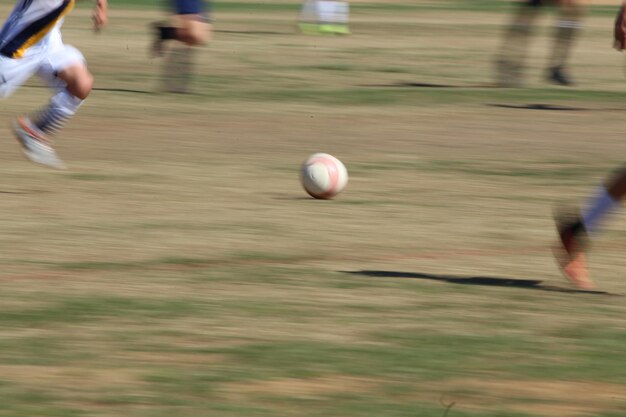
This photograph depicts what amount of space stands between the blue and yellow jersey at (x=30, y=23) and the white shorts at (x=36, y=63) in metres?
0.05

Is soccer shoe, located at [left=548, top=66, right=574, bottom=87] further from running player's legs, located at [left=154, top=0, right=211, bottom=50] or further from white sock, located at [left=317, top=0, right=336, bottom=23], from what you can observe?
white sock, located at [left=317, top=0, right=336, bottom=23]

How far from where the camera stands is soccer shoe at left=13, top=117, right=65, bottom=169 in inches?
408

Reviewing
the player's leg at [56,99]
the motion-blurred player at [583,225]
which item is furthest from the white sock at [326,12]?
the motion-blurred player at [583,225]

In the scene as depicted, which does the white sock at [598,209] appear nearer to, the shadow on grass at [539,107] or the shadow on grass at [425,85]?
the shadow on grass at [539,107]

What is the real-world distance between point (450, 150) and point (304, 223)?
3.70 metres

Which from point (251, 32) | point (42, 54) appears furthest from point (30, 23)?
point (251, 32)

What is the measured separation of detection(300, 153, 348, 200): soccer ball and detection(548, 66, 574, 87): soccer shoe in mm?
8099

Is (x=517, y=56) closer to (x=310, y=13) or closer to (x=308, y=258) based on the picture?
(x=310, y=13)

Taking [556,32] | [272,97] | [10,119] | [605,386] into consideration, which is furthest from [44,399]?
[556,32]

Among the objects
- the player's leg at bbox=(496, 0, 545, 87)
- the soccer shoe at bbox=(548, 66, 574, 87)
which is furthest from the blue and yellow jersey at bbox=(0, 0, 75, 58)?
the soccer shoe at bbox=(548, 66, 574, 87)

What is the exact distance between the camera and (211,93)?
1620 cm

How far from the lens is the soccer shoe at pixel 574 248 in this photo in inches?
280

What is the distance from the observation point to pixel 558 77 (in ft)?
57.6

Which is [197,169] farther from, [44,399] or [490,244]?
[44,399]
